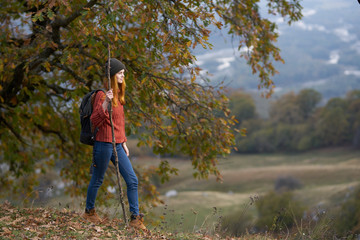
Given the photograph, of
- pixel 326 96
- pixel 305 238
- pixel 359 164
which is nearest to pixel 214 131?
pixel 305 238

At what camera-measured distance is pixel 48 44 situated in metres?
7.70

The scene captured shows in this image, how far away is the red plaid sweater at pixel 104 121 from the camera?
5.04 m

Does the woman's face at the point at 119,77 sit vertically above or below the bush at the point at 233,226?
above

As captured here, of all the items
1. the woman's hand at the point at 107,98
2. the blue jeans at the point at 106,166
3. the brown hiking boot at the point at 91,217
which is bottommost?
the brown hiking boot at the point at 91,217

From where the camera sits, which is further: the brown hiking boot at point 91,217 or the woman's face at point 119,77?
the brown hiking boot at point 91,217

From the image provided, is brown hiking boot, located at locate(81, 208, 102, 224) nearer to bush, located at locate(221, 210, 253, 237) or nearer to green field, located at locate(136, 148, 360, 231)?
bush, located at locate(221, 210, 253, 237)

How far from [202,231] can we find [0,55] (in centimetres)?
559

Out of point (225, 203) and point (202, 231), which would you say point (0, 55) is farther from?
point (225, 203)

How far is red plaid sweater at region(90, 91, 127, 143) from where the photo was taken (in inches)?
199

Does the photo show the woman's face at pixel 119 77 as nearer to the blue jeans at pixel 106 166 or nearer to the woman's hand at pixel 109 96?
the woman's hand at pixel 109 96

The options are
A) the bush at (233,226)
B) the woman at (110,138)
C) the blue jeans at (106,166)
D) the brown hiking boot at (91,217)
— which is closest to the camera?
the woman at (110,138)

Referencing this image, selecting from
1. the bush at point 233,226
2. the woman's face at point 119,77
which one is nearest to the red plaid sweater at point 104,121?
the woman's face at point 119,77

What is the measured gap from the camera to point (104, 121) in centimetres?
513

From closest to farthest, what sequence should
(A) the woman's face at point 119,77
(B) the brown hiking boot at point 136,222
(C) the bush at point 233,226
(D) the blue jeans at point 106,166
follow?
(D) the blue jeans at point 106,166, (A) the woman's face at point 119,77, (B) the brown hiking boot at point 136,222, (C) the bush at point 233,226
